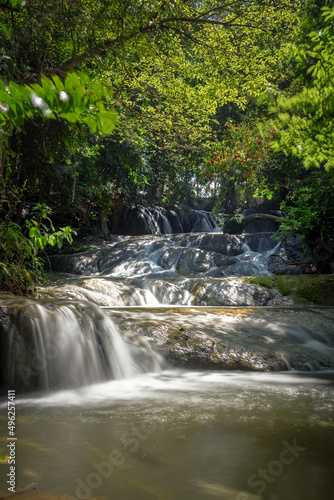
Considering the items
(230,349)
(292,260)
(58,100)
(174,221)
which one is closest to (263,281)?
(292,260)

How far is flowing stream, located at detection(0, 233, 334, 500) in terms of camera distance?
5.43 feet

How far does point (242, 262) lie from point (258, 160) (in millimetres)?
4020

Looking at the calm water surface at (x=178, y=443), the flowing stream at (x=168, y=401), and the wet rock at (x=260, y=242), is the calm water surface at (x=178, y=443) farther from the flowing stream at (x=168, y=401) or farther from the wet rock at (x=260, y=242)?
the wet rock at (x=260, y=242)

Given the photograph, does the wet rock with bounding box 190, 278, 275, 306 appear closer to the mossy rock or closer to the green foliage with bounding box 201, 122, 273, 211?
the mossy rock

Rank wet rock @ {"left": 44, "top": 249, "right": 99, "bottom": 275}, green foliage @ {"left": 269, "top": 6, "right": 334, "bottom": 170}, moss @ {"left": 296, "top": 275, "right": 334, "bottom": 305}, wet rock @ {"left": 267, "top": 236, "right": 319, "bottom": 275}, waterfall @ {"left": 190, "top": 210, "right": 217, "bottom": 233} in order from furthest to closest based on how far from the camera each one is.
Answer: waterfall @ {"left": 190, "top": 210, "right": 217, "bottom": 233}, wet rock @ {"left": 44, "top": 249, "right": 99, "bottom": 275}, wet rock @ {"left": 267, "top": 236, "right": 319, "bottom": 275}, moss @ {"left": 296, "top": 275, "right": 334, "bottom": 305}, green foliage @ {"left": 269, "top": 6, "right": 334, "bottom": 170}

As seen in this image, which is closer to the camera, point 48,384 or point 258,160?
point 48,384

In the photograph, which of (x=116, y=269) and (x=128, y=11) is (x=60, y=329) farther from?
(x=116, y=269)

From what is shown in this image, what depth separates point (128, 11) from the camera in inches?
231

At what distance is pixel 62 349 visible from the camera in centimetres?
387

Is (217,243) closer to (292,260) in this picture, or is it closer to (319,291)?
(292,260)

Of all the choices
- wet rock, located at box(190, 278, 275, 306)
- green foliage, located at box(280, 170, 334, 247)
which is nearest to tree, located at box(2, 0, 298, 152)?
green foliage, located at box(280, 170, 334, 247)

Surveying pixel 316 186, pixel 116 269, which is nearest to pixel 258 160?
pixel 316 186

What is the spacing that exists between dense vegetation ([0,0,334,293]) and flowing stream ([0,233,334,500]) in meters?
1.61

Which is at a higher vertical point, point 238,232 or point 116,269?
point 238,232
